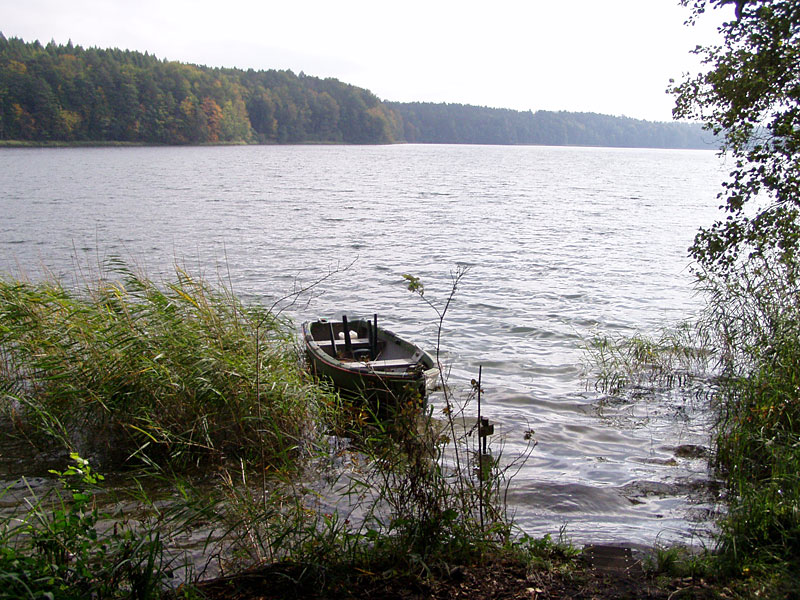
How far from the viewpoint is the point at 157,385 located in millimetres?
7180

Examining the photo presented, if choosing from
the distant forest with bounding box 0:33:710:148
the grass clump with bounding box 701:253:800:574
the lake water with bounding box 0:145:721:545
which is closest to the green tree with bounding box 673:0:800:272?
the grass clump with bounding box 701:253:800:574

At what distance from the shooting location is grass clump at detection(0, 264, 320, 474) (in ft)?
23.3

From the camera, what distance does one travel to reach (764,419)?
6555 mm

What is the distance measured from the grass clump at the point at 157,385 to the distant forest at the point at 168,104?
203 ft

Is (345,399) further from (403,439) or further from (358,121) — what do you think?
(358,121)

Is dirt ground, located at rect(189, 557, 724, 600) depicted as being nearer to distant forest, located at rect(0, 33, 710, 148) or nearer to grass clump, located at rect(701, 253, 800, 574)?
grass clump, located at rect(701, 253, 800, 574)

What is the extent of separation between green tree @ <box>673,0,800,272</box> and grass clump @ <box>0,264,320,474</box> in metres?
5.14

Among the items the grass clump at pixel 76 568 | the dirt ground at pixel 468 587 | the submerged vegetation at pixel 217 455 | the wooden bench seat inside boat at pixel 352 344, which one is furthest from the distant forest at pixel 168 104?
the grass clump at pixel 76 568

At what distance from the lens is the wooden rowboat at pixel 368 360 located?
8555mm

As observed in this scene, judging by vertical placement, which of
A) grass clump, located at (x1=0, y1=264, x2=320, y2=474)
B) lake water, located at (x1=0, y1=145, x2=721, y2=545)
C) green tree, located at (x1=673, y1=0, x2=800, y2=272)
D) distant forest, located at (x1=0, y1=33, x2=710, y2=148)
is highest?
distant forest, located at (x1=0, y1=33, x2=710, y2=148)

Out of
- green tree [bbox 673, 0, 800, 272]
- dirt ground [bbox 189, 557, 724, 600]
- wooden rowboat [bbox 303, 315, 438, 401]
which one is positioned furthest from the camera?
wooden rowboat [bbox 303, 315, 438, 401]

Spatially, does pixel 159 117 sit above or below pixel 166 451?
above

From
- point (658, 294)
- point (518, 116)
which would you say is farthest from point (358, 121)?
point (658, 294)

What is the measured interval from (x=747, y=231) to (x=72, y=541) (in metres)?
7.32
